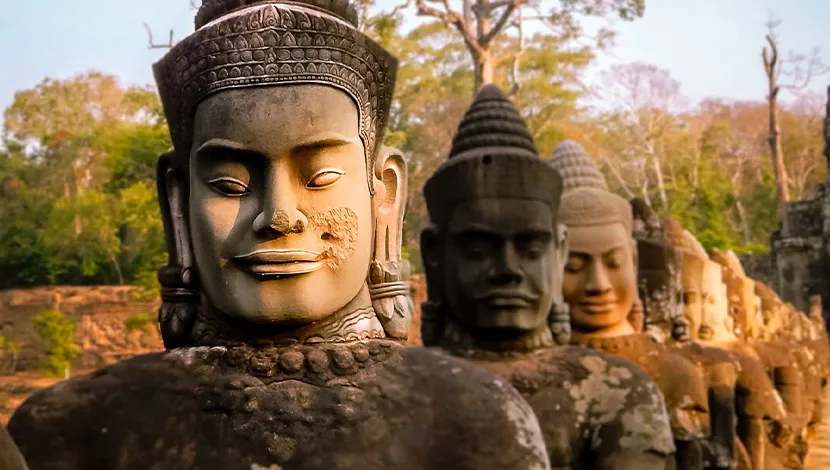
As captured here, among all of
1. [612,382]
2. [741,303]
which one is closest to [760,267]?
[741,303]

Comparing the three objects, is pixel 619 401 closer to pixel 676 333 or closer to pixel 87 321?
pixel 676 333

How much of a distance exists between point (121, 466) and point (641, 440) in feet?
7.56

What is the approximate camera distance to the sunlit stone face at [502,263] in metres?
3.78

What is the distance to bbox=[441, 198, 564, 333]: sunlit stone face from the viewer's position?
149 inches

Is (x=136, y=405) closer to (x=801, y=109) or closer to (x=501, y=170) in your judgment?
(x=501, y=170)

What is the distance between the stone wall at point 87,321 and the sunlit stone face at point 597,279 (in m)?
16.4

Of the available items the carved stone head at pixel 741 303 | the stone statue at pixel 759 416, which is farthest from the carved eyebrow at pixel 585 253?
the carved stone head at pixel 741 303

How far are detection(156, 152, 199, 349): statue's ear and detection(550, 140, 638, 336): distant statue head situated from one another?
295cm

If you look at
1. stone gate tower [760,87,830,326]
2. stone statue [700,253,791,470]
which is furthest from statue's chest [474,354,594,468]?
stone gate tower [760,87,830,326]

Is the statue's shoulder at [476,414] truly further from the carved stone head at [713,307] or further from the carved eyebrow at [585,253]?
the carved stone head at [713,307]

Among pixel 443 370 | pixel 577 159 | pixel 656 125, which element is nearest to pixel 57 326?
pixel 577 159

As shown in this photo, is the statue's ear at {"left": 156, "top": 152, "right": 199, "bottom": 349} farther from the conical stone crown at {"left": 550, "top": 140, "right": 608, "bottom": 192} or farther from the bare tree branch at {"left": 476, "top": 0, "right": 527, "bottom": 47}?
the bare tree branch at {"left": 476, "top": 0, "right": 527, "bottom": 47}

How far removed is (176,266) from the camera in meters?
2.48

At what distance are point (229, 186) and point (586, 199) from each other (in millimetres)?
3412
